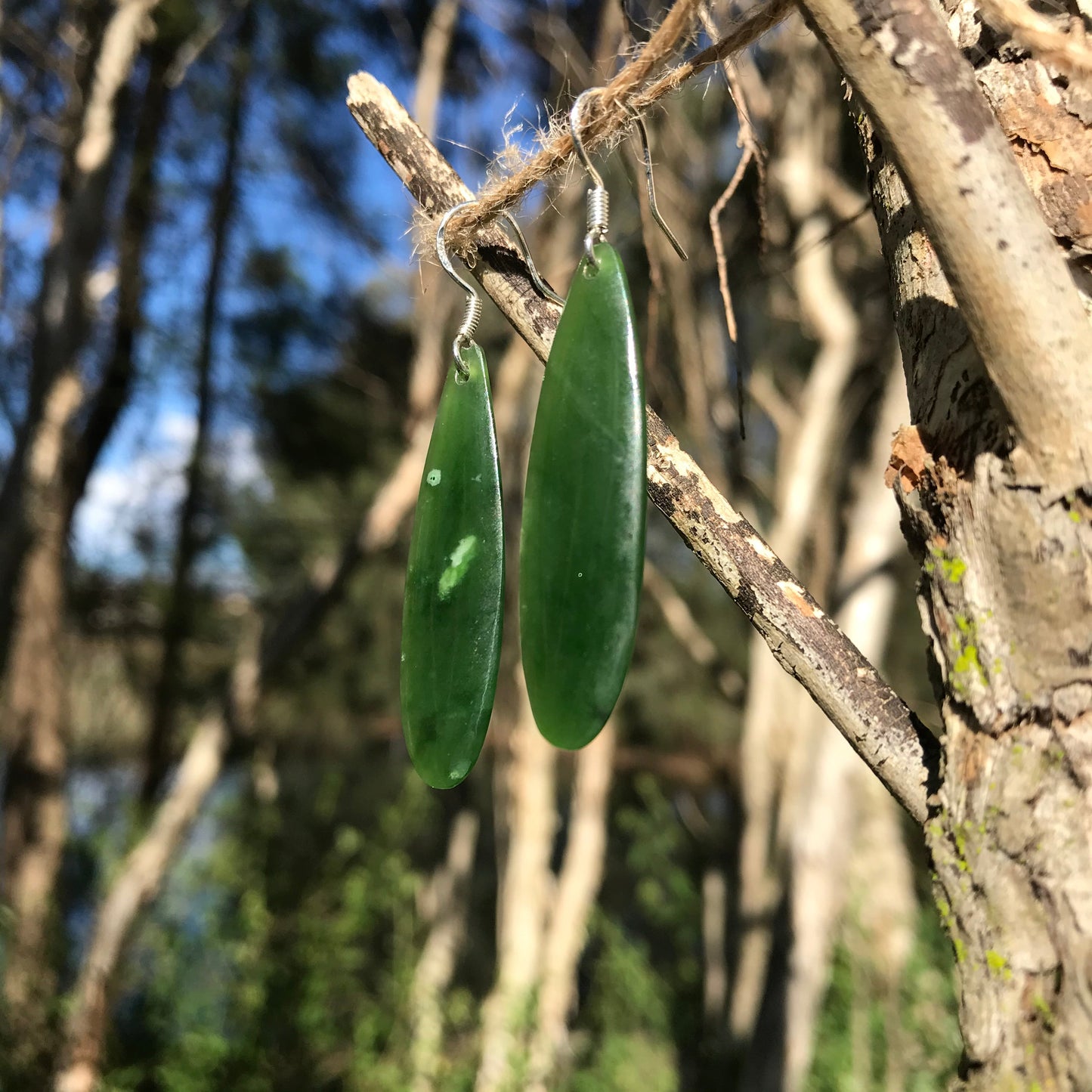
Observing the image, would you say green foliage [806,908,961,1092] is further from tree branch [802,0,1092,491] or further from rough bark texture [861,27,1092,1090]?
tree branch [802,0,1092,491]

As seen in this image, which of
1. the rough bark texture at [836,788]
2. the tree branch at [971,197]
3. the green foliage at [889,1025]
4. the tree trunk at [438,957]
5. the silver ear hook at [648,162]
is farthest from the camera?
the tree trunk at [438,957]

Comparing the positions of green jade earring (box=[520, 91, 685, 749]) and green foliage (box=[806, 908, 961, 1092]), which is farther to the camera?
green foliage (box=[806, 908, 961, 1092])

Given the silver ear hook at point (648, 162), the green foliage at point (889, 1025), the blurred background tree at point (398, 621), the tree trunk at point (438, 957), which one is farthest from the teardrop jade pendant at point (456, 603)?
the tree trunk at point (438, 957)

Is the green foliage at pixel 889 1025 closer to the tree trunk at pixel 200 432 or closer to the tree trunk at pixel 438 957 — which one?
the tree trunk at pixel 438 957

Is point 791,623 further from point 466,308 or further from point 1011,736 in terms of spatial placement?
point 466,308

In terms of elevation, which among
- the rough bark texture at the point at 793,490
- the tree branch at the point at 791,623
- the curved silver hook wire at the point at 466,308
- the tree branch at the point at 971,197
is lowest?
the tree branch at the point at 791,623

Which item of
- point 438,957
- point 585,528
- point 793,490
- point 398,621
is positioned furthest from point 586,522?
point 398,621

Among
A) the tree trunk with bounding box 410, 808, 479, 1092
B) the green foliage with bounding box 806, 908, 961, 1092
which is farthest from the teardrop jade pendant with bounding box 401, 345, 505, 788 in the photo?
the tree trunk with bounding box 410, 808, 479, 1092
